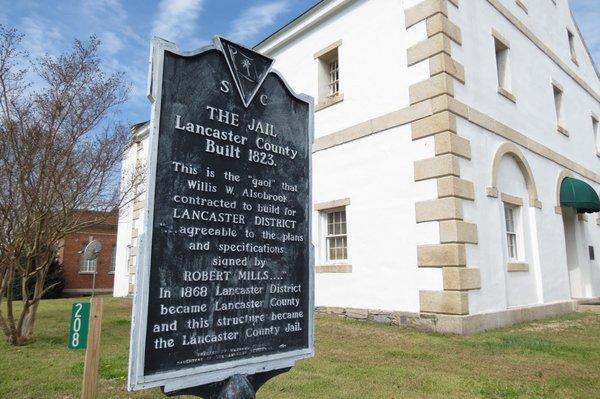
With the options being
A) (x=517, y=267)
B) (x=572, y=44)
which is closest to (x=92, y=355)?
(x=517, y=267)

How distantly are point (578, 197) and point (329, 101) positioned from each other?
8.93 meters

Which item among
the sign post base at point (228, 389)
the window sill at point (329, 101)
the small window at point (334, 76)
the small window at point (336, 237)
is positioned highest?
the small window at point (334, 76)

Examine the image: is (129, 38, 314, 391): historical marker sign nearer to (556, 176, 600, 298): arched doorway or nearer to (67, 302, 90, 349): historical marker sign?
(67, 302, 90, 349): historical marker sign

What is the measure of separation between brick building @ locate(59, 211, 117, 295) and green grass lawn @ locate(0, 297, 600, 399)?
2406cm

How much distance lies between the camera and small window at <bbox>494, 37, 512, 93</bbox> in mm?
13273

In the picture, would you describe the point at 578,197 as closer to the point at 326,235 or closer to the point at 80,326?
the point at 326,235

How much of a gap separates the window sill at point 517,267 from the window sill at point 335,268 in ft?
13.1

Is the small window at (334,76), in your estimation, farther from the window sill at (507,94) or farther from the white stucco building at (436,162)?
the window sill at (507,94)

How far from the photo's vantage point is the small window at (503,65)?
13.3 meters

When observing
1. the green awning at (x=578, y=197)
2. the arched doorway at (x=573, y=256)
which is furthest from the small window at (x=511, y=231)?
the arched doorway at (x=573, y=256)

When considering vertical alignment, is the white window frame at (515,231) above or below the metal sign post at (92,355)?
above

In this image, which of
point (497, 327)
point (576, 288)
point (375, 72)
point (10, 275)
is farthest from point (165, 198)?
point (576, 288)

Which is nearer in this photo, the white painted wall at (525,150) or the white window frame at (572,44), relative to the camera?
the white painted wall at (525,150)

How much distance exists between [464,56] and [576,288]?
10.2 m
